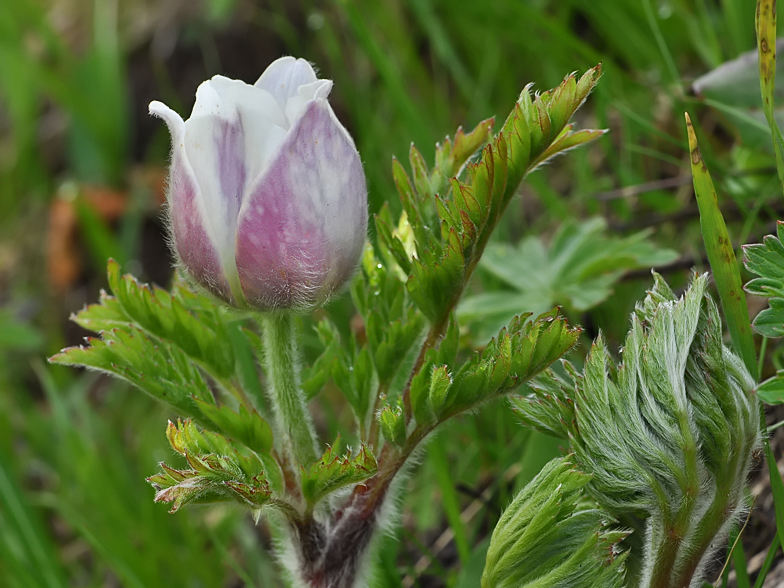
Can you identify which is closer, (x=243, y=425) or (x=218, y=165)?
(x=218, y=165)

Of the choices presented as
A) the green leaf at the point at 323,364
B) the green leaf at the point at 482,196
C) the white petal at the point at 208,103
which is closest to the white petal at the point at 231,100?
the white petal at the point at 208,103

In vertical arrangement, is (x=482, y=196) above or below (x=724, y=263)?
above

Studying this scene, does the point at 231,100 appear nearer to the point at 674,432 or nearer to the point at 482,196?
the point at 482,196

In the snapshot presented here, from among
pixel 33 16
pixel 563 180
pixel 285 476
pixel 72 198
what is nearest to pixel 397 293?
pixel 285 476

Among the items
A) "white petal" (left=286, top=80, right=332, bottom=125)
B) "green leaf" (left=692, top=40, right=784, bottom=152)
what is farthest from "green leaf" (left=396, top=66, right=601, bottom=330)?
"green leaf" (left=692, top=40, right=784, bottom=152)

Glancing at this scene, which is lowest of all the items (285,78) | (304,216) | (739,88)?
(739,88)

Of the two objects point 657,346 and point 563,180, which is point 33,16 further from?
point 657,346

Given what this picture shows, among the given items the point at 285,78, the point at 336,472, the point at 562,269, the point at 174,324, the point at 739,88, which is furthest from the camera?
the point at 562,269

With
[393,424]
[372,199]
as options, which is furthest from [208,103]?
[372,199]
